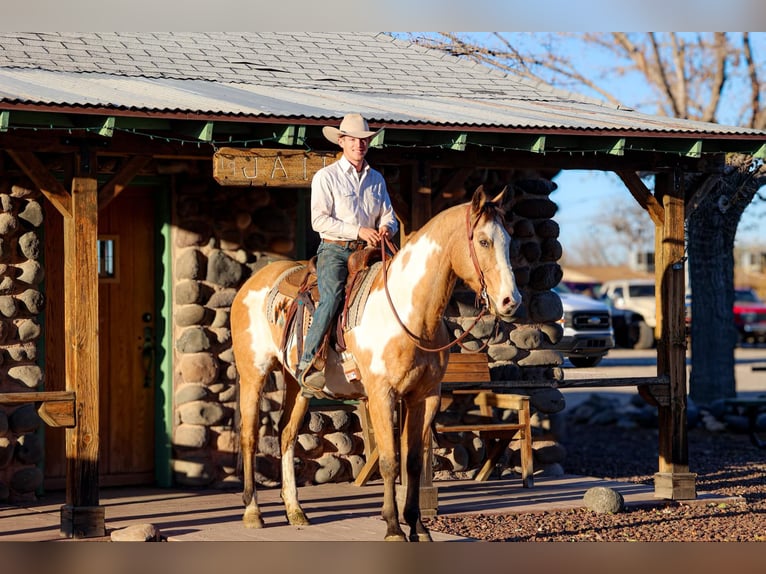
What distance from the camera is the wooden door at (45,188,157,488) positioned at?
11.2 meters

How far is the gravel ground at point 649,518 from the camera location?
9156 millimetres

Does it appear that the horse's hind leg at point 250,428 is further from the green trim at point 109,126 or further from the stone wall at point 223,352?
the green trim at point 109,126

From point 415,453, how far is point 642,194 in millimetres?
3747

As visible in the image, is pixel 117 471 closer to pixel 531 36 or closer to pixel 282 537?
pixel 282 537

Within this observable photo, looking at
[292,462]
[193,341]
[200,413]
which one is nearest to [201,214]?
[193,341]

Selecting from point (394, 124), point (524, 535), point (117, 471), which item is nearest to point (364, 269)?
point (394, 124)

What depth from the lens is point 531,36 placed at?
20.5 m

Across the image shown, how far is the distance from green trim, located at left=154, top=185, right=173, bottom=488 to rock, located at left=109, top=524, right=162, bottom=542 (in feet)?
7.68

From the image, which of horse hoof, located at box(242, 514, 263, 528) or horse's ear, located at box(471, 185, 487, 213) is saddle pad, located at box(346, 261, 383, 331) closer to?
horse's ear, located at box(471, 185, 487, 213)

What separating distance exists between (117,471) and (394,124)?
13.8 ft

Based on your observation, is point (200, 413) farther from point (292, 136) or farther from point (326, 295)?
point (326, 295)

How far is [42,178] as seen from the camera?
8.98 m

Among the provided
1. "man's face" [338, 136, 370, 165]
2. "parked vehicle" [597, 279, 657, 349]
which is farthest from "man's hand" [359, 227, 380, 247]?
"parked vehicle" [597, 279, 657, 349]

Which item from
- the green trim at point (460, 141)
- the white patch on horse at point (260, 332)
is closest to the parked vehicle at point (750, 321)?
the green trim at point (460, 141)
